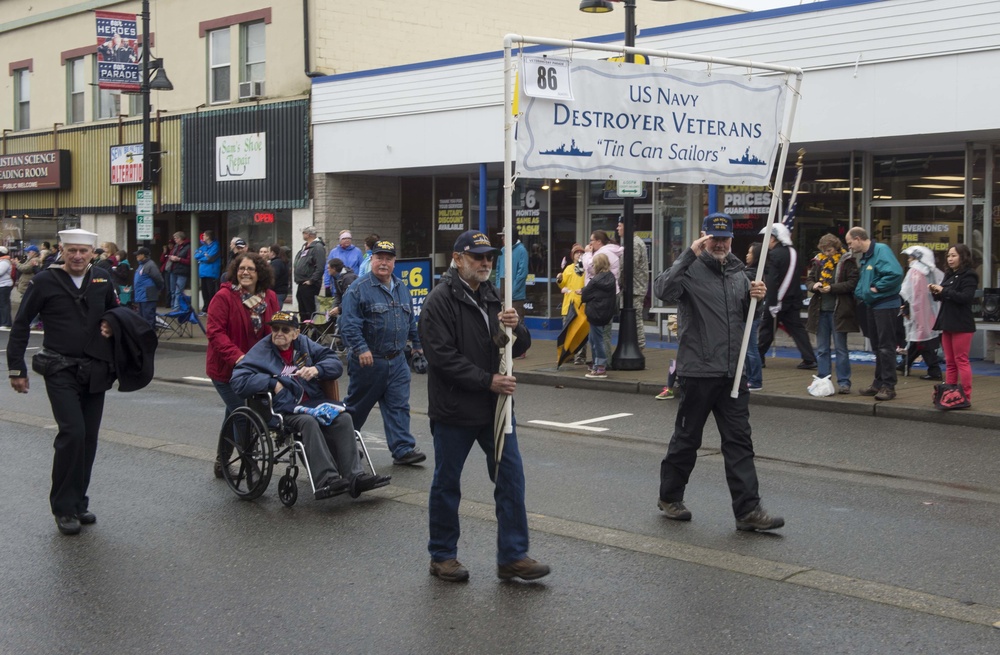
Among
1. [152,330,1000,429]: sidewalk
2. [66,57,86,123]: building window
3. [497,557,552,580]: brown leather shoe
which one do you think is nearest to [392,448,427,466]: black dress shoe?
[497,557,552,580]: brown leather shoe

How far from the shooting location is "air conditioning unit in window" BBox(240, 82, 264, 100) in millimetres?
24281

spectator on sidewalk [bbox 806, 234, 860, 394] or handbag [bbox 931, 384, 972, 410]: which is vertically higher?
spectator on sidewalk [bbox 806, 234, 860, 394]

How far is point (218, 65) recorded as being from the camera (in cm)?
2528

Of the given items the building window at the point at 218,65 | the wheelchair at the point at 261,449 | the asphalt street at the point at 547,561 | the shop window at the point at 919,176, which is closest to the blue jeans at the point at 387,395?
the asphalt street at the point at 547,561

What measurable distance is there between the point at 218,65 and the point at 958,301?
1862 cm

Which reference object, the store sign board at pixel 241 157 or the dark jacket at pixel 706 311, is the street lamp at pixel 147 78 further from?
the dark jacket at pixel 706 311

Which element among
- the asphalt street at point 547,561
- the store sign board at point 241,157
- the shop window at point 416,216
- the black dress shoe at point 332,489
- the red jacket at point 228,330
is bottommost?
the asphalt street at point 547,561

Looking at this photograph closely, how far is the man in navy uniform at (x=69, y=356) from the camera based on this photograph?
7.03 m

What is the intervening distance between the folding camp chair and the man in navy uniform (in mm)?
14629

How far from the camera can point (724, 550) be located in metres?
6.52

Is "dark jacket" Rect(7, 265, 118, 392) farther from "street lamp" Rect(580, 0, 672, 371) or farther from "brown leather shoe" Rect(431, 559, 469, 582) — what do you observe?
"street lamp" Rect(580, 0, 672, 371)

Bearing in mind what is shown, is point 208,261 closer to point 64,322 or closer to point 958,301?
point 958,301

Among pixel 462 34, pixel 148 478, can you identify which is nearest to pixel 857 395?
pixel 148 478

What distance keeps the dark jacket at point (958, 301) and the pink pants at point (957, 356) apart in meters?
0.08
